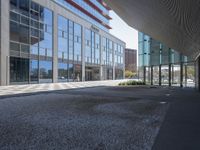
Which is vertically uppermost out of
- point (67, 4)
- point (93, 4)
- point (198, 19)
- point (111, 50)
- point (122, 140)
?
point (93, 4)

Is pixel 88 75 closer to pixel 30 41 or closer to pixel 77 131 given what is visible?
pixel 30 41

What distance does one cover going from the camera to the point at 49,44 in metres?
35.7

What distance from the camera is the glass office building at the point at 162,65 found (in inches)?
1095

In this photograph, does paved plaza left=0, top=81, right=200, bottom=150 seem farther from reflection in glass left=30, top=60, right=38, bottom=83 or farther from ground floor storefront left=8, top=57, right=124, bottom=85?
reflection in glass left=30, top=60, right=38, bottom=83

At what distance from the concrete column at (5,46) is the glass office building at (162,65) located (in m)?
20.4

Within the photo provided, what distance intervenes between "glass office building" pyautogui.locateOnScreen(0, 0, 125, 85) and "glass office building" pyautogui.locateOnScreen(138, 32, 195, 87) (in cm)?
1506

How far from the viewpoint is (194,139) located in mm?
5480

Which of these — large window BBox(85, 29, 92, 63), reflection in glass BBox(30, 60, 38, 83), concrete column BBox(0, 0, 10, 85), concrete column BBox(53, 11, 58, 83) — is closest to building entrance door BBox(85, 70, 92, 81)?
large window BBox(85, 29, 92, 63)

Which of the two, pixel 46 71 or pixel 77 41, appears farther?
pixel 77 41

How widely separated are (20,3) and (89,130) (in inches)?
1104

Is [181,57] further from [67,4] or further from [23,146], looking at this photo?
[67,4]

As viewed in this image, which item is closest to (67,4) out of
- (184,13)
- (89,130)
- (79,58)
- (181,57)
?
(79,58)

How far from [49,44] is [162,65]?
19.2m

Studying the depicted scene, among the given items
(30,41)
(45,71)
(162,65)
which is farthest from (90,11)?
(162,65)
